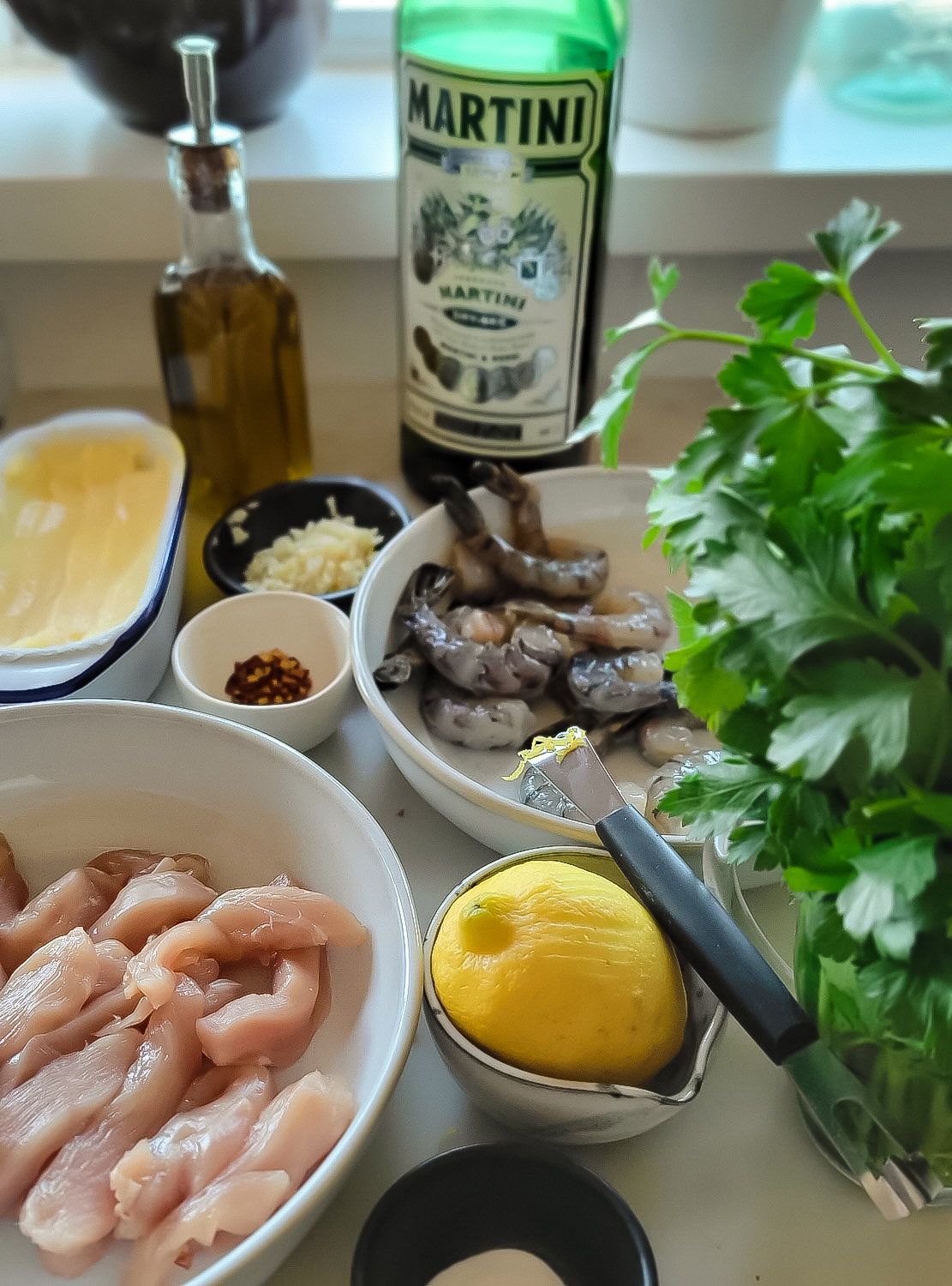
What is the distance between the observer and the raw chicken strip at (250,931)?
570 mm

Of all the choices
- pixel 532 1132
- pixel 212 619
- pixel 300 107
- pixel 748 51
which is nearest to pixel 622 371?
pixel 532 1132

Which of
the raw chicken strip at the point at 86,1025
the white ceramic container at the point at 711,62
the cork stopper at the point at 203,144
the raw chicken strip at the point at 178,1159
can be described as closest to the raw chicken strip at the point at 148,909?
the raw chicken strip at the point at 86,1025

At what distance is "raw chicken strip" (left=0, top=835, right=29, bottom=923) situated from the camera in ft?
2.06

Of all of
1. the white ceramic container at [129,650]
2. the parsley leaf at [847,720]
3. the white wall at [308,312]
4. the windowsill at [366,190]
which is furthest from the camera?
the white wall at [308,312]

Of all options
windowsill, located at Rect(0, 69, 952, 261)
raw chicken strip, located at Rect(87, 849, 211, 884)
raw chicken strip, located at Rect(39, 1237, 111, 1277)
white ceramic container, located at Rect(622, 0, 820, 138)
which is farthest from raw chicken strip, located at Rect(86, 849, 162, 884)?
white ceramic container, located at Rect(622, 0, 820, 138)

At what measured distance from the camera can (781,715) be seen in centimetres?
41

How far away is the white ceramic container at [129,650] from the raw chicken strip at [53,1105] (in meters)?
0.25

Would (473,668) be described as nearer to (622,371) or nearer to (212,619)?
(212,619)

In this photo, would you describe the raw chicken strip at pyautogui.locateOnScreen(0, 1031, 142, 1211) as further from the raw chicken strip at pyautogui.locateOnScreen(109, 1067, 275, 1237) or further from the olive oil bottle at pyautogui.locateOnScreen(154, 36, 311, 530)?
the olive oil bottle at pyautogui.locateOnScreen(154, 36, 311, 530)

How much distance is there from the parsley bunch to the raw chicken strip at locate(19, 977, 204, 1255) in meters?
0.32

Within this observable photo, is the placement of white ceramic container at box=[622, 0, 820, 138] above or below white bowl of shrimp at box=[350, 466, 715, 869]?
above

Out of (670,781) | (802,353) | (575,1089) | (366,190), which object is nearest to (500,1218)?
(575,1089)

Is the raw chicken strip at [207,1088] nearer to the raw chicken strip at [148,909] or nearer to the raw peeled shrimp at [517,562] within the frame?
the raw chicken strip at [148,909]

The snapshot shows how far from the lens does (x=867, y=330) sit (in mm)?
424
